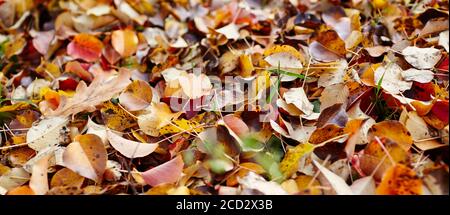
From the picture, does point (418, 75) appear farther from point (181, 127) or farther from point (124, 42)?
point (124, 42)

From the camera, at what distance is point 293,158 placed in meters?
0.74

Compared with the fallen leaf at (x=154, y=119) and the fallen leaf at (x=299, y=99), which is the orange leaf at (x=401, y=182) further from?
the fallen leaf at (x=154, y=119)

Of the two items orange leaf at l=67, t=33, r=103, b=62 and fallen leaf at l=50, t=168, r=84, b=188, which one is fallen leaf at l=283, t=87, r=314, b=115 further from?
orange leaf at l=67, t=33, r=103, b=62

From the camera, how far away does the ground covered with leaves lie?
726 mm

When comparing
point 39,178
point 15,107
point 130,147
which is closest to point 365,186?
point 130,147

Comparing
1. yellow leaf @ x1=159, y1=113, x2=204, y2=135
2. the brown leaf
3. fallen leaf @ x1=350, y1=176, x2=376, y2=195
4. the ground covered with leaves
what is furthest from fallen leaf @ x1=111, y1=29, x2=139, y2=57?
fallen leaf @ x1=350, y1=176, x2=376, y2=195

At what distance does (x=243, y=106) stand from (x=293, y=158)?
0.50 feet

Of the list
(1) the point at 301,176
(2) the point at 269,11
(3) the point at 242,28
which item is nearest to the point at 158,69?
(3) the point at 242,28

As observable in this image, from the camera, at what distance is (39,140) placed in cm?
85

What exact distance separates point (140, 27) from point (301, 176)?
2.48 feet

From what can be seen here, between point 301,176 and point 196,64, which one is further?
point 196,64

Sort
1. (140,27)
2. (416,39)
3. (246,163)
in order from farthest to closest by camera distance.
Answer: (140,27)
(416,39)
(246,163)

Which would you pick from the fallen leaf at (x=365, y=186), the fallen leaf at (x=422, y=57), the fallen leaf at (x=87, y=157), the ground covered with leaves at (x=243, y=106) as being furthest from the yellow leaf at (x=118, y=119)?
the fallen leaf at (x=422, y=57)

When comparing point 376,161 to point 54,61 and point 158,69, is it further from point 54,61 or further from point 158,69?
point 54,61
